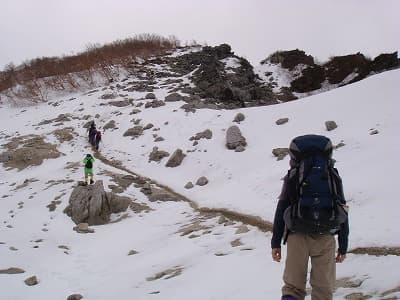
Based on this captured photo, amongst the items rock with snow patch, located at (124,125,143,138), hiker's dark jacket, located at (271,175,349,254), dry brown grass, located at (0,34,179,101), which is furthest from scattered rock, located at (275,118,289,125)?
dry brown grass, located at (0,34,179,101)

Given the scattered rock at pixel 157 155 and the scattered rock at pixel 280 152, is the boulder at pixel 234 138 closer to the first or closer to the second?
the scattered rock at pixel 280 152

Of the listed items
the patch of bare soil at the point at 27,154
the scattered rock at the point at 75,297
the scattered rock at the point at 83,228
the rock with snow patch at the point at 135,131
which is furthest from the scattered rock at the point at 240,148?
the scattered rock at the point at 75,297

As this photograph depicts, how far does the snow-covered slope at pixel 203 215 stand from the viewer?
25.8 ft

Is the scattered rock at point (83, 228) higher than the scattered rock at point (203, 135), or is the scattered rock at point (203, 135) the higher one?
the scattered rock at point (203, 135)

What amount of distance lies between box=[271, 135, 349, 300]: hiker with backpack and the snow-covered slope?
5.12 ft

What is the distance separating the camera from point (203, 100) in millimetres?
35781

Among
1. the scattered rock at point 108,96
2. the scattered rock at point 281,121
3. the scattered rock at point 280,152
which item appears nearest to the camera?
the scattered rock at point 280,152

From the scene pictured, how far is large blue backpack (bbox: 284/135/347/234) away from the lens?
4.13 metres

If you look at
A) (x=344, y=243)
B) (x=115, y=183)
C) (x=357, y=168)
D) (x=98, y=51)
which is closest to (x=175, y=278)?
(x=344, y=243)

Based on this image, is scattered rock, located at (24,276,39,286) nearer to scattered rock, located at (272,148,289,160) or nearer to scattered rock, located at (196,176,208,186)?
scattered rock, located at (196,176,208,186)

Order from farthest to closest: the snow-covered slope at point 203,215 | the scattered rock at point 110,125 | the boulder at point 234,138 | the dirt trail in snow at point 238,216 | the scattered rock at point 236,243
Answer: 1. the scattered rock at point 110,125
2. the boulder at point 234,138
3. the scattered rock at point 236,243
4. the snow-covered slope at point 203,215
5. the dirt trail in snow at point 238,216

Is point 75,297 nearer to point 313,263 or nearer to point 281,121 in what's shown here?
point 313,263

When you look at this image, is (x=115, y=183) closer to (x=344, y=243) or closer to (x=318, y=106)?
(x=318, y=106)

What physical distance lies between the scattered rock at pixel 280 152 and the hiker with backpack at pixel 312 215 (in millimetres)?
13511
